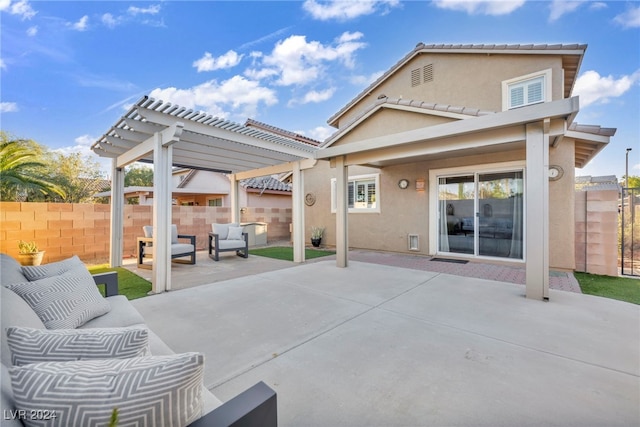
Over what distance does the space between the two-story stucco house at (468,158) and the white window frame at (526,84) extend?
26 mm

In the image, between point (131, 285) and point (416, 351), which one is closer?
point (416, 351)

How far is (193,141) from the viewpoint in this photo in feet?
21.1

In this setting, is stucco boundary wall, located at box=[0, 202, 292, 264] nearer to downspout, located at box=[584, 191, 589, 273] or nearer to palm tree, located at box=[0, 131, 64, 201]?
palm tree, located at box=[0, 131, 64, 201]

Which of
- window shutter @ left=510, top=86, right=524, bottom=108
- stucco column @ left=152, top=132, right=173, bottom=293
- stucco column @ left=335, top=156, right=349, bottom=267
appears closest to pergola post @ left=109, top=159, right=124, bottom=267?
stucco column @ left=152, top=132, right=173, bottom=293

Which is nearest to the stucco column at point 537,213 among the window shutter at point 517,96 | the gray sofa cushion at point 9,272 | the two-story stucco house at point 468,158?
the two-story stucco house at point 468,158

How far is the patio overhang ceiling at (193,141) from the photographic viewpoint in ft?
16.3

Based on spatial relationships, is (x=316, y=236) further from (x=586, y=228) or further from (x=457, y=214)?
(x=586, y=228)

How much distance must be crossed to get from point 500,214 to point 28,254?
12004 millimetres

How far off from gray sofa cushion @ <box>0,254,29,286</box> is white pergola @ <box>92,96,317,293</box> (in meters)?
2.70

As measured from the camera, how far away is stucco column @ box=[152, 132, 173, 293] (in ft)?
17.2

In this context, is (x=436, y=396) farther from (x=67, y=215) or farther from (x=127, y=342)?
(x=67, y=215)

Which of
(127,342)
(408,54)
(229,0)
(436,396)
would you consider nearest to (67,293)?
(127,342)

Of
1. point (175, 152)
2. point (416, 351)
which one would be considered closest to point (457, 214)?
point (416, 351)

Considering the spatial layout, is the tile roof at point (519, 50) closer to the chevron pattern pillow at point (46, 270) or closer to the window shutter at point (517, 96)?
the window shutter at point (517, 96)
